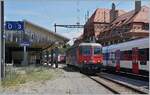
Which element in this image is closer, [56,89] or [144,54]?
[56,89]

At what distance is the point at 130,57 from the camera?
3152 centimetres

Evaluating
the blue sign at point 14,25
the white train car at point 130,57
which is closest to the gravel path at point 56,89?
the blue sign at point 14,25

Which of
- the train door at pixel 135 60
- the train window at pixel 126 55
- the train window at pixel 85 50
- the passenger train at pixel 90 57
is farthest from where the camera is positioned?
the train window at pixel 85 50

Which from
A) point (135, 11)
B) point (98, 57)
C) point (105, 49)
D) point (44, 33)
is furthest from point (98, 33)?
point (98, 57)

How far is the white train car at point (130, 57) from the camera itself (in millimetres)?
27270

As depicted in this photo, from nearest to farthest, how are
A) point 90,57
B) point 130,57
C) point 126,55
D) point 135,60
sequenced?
point 135,60 → point 130,57 → point 126,55 → point 90,57

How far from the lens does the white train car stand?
2727cm

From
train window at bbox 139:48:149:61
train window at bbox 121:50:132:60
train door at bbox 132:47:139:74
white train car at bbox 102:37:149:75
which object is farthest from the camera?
train window at bbox 121:50:132:60

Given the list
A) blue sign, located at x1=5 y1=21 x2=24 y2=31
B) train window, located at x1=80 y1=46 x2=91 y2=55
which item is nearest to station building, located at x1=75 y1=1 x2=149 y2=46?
train window, located at x1=80 y1=46 x2=91 y2=55

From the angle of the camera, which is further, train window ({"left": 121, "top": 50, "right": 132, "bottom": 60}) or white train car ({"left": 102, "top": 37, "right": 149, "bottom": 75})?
train window ({"left": 121, "top": 50, "right": 132, "bottom": 60})

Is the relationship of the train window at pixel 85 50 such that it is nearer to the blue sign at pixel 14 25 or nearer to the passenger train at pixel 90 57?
the passenger train at pixel 90 57

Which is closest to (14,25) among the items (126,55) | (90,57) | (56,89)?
(56,89)

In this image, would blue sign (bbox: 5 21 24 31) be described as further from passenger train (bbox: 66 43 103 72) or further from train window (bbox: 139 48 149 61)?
passenger train (bbox: 66 43 103 72)

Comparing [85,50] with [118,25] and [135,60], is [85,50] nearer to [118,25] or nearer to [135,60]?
[135,60]
